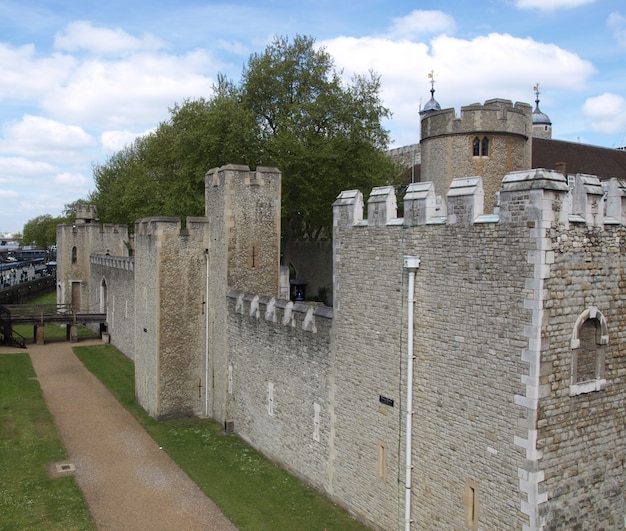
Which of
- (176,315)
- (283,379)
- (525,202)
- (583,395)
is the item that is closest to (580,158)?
(176,315)

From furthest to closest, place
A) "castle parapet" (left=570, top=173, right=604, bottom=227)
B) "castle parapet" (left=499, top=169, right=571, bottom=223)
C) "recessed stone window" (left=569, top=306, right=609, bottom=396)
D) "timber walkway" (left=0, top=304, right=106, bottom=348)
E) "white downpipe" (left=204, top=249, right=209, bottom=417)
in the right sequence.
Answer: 1. "timber walkway" (left=0, top=304, right=106, bottom=348)
2. "white downpipe" (left=204, top=249, right=209, bottom=417)
3. "recessed stone window" (left=569, top=306, right=609, bottom=396)
4. "castle parapet" (left=570, top=173, right=604, bottom=227)
5. "castle parapet" (left=499, top=169, right=571, bottom=223)

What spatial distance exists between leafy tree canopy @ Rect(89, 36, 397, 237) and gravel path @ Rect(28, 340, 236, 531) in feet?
38.2

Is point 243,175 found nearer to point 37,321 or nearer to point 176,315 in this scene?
point 176,315

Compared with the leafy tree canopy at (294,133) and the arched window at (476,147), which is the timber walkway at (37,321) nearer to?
the leafy tree canopy at (294,133)

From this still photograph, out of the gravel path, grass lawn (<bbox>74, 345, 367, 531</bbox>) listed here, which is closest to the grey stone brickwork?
grass lawn (<bbox>74, 345, 367, 531</bbox>)

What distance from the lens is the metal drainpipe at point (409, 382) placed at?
10.4 m

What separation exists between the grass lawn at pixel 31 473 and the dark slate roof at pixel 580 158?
25969 mm

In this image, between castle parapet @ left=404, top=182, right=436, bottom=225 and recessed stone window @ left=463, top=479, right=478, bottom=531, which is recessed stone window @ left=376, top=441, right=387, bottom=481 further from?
castle parapet @ left=404, top=182, right=436, bottom=225

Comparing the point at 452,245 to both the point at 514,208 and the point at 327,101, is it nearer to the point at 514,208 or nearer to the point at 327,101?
the point at 514,208

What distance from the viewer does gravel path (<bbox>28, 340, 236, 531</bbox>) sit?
12.3 metres

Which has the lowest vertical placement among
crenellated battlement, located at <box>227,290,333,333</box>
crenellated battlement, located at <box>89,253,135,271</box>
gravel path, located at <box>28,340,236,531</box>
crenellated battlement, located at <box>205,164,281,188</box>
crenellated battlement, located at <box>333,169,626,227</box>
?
gravel path, located at <box>28,340,236,531</box>

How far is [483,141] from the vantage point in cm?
2297

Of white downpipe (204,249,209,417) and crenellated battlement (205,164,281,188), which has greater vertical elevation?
crenellated battlement (205,164,281,188)

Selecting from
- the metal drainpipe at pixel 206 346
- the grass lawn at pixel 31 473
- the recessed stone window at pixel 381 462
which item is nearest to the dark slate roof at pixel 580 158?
the metal drainpipe at pixel 206 346
